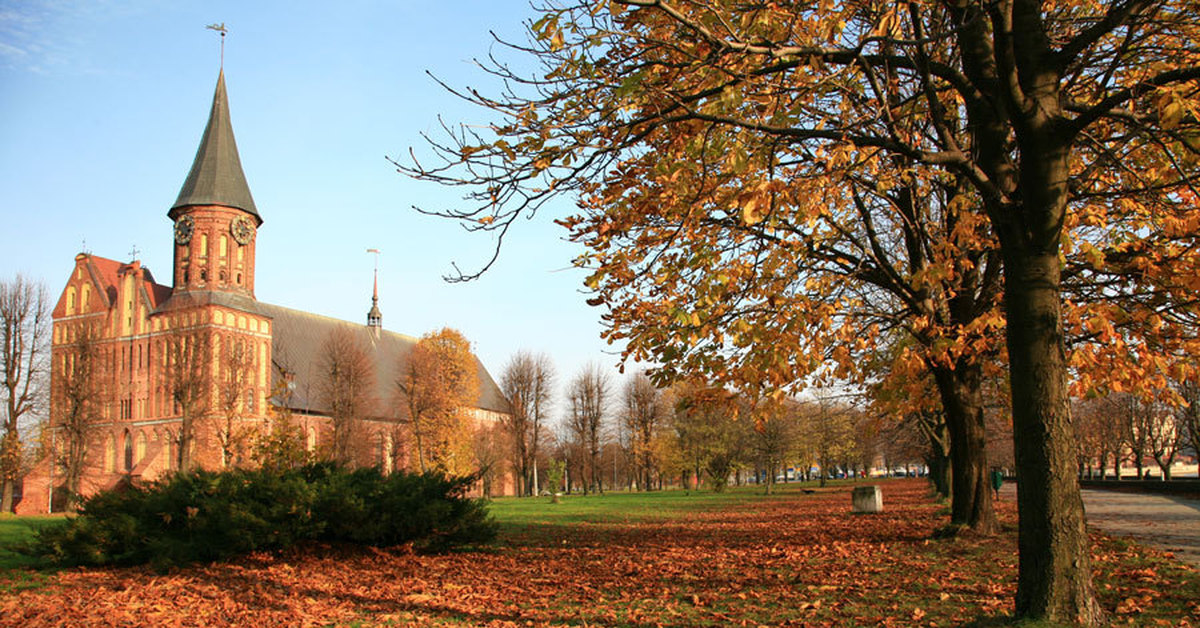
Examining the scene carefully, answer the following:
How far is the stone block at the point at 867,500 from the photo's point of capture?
22.2 meters

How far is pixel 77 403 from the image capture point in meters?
43.3

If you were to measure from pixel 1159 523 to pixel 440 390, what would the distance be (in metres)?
44.6

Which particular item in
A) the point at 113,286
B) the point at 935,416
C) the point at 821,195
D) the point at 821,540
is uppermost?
the point at 113,286

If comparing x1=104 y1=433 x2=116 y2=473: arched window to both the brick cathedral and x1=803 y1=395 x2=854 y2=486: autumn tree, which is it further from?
x1=803 y1=395 x2=854 y2=486: autumn tree

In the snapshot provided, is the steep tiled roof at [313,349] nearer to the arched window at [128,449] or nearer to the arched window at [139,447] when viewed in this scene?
the arched window at [139,447]

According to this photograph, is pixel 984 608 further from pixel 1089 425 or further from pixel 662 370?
pixel 1089 425

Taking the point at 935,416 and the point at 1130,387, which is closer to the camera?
the point at 1130,387

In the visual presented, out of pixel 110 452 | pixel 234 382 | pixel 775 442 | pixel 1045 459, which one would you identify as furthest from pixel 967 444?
pixel 110 452

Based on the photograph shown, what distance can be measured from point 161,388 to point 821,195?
2545 inches

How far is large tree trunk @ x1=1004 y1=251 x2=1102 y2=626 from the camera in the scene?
5711 millimetres

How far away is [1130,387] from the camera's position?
8688 millimetres

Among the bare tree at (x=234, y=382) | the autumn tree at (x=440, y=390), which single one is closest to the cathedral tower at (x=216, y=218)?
the bare tree at (x=234, y=382)

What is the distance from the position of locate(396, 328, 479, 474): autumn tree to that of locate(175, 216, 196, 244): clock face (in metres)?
21.3

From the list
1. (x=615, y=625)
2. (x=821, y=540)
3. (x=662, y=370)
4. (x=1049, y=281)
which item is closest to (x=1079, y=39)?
(x=1049, y=281)
